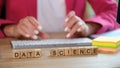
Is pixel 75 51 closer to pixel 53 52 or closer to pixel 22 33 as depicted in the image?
pixel 53 52

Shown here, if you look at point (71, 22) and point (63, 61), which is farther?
point (71, 22)

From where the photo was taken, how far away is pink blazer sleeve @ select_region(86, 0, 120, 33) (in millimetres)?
1227

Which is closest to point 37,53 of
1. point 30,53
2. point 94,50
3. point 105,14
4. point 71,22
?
point 30,53

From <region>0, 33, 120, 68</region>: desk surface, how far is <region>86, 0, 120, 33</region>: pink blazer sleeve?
1.10ft

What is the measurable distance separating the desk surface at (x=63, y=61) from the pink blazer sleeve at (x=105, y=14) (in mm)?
335

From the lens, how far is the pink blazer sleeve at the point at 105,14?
4.02 feet

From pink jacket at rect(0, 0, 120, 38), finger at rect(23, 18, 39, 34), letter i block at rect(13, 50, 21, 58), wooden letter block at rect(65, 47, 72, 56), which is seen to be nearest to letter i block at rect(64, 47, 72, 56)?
wooden letter block at rect(65, 47, 72, 56)

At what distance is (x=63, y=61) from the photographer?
0.83m

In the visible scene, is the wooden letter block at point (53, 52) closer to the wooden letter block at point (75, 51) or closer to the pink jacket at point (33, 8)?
the wooden letter block at point (75, 51)

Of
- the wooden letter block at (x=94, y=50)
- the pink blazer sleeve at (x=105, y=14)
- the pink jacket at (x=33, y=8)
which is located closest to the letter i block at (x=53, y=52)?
the wooden letter block at (x=94, y=50)

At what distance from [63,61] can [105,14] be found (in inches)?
21.8

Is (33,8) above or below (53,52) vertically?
above

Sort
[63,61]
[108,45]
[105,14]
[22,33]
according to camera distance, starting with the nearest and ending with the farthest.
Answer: [63,61], [108,45], [22,33], [105,14]

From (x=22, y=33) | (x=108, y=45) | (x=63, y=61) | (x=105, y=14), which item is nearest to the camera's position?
(x=63, y=61)
